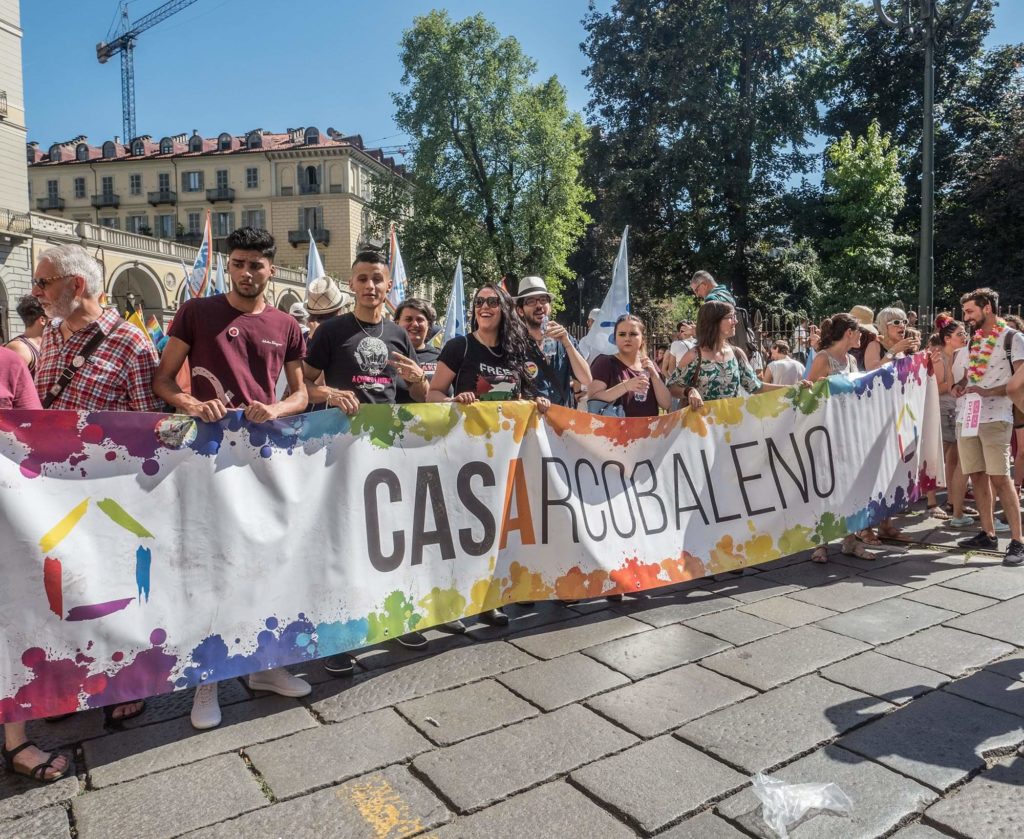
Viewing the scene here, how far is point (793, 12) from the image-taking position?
25891 millimetres

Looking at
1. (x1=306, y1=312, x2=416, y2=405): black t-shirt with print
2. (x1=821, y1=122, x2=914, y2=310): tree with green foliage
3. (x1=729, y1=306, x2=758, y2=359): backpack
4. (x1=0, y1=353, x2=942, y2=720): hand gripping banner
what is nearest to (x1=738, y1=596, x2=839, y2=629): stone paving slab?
(x1=0, y1=353, x2=942, y2=720): hand gripping banner

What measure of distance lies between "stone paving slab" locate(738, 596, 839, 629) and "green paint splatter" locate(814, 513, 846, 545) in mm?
850

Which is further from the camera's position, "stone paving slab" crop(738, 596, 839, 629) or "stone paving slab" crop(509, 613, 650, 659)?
"stone paving slab" crop(738, 596, 839, 629)

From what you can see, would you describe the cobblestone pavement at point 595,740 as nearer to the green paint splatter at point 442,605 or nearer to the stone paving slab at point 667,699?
the stone paving slab at point 667,699

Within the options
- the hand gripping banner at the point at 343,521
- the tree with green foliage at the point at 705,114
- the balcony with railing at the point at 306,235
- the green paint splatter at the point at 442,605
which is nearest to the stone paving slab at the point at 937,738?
the hand gripping banner at the point at 343,521

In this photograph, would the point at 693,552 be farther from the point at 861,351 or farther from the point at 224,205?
the point at 224,205

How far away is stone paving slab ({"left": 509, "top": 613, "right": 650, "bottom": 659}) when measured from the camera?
3.84 metres

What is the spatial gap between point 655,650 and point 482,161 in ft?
107

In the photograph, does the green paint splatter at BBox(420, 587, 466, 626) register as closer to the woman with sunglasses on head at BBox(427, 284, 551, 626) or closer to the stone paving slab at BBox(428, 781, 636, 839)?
the woman with sunglasses on head at BBox(427, 284, 551, 626)

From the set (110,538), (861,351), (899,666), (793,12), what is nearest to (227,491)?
(110,538)

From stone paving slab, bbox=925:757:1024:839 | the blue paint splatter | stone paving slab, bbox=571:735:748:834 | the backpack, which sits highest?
the backpack

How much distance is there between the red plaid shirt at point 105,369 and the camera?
10.4 feet

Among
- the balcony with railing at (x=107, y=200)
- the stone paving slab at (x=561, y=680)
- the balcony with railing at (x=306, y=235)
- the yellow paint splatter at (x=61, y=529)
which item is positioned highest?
the balcony with railing at (x=107, y=200)

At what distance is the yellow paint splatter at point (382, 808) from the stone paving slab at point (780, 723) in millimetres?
1082
